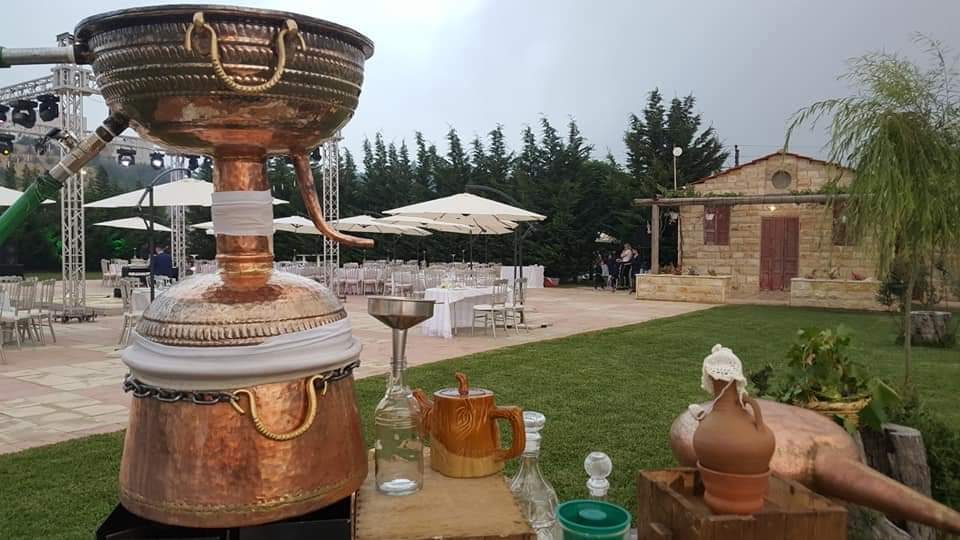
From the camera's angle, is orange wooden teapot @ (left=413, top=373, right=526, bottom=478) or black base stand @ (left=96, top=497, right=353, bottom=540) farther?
orange wooden teapot @ (left=413, top=373, right=526, bottom=478)

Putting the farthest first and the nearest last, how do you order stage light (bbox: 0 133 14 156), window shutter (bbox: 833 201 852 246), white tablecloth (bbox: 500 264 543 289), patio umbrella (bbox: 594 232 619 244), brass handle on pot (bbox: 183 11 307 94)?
patio umbrella (bbox: 594 232 619 244)
white tablecloth (bbox: 500 264 543 289)
stage light (bbox: 0 133 14 156)
window shutter (bbox: 833 201 852 246)
brass handle on pot (bbox: 183 11 307 94)

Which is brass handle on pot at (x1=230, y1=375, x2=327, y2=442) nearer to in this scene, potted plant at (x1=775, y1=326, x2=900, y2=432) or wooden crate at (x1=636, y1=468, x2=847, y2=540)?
wooden crate at (x1=636, y1=468, x2=847, y2=540)

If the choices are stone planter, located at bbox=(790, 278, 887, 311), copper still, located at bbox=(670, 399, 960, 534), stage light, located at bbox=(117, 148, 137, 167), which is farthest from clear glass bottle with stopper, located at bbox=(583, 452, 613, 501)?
stage light, located at bbox=(117, 148, 137, 167)

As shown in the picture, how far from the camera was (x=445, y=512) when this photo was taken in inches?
54.6

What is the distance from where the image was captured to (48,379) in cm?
677

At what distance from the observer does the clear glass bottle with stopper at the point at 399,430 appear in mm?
1527

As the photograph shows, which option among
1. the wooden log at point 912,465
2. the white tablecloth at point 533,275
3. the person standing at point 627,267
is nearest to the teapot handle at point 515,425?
the wooden log at point 912,465

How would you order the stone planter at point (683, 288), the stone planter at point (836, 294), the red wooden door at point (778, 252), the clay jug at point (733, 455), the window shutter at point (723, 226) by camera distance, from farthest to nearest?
the window shutter at point (723, 226)
the red wooden door at point (778, 252)
the stone planter at point (683, 288)
the stone planter at point (836, 294)
the clay jug at point (733, 455)

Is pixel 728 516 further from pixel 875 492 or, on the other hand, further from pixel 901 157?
pixel 901 157

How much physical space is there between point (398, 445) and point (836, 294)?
50.1ft

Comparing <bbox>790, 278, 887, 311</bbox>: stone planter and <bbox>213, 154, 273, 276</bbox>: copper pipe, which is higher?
<bbox>213, 154, 273, 276</bbox>: copper pipe

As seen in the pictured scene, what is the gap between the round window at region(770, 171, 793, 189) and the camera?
18.6 m

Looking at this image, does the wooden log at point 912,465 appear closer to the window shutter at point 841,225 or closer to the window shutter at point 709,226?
the window shutter at point 841,225

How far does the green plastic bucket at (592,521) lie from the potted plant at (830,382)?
1493 millimetres
